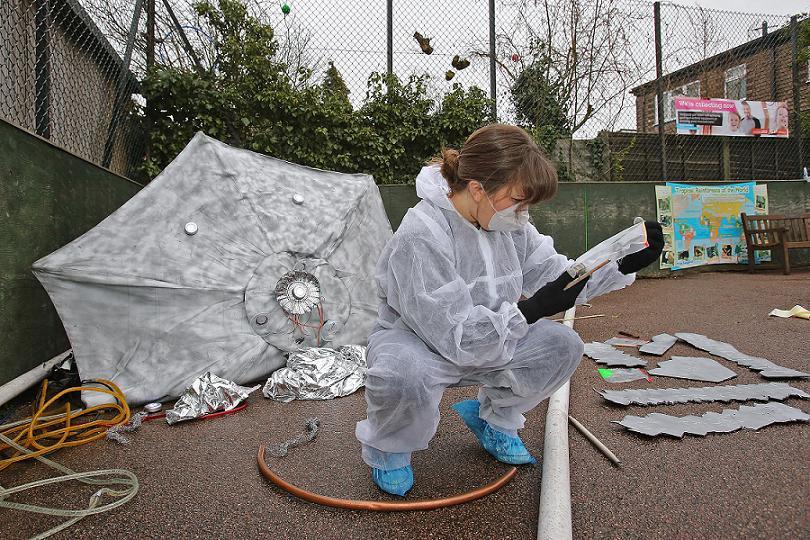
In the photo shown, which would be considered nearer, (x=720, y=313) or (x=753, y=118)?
(x=720, y=313)

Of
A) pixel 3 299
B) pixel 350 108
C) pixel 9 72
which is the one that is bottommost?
pixel 3 299

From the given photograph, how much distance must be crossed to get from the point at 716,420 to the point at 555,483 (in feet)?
3.26

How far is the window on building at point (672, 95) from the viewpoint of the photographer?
6887mm

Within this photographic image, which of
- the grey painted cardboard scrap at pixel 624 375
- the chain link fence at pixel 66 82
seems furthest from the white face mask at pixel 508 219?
the chain link fence at pixel 66 82

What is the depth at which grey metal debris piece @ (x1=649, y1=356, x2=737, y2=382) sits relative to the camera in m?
2.49

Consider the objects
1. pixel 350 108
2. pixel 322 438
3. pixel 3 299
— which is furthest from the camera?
pixel 350 108

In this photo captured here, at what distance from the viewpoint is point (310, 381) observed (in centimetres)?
258

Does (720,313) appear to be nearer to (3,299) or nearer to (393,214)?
(393,214)

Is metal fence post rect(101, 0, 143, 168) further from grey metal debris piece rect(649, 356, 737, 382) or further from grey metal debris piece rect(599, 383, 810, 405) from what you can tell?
grey metal debris piece rect(649, 356, 737, 382)

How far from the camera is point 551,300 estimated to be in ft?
4.87

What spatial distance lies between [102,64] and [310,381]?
3.34m

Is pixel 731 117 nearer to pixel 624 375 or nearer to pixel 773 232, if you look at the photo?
pixel 773 232

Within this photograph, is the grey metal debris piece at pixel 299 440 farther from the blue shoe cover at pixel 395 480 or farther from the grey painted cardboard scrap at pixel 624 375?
the grey painted cardboard scrap at pixel 624 375

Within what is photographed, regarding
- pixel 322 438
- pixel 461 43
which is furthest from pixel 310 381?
pixel 461 43
